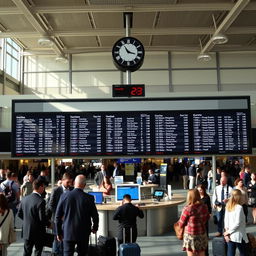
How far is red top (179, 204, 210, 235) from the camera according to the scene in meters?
5.15

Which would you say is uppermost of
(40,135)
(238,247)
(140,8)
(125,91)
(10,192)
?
(140,8)

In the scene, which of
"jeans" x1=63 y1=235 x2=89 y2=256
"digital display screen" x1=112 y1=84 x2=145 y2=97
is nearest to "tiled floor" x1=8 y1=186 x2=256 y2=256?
"jeans" x1=63 y1=235 x2=89 y2=256

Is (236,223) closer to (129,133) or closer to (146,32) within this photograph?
(129,133)

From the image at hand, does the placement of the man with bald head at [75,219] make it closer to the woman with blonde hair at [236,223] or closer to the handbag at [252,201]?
the woman with blonde hair at [236,223]

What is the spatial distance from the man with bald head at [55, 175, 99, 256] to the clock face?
207 inches

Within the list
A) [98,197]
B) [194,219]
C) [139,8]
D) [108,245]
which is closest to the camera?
[194,219]

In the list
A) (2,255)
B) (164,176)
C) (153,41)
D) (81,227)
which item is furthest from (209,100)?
(164,176)

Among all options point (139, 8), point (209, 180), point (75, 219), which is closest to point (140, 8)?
point (139, 8)

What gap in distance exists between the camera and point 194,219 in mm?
5145

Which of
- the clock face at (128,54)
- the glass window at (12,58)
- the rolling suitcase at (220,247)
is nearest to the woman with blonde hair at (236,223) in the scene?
the rolling suitcase at (220,247)

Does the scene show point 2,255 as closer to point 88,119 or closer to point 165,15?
point 88,119

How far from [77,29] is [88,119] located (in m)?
8.09

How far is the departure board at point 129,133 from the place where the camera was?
850 cm

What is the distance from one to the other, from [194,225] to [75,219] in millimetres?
1648
